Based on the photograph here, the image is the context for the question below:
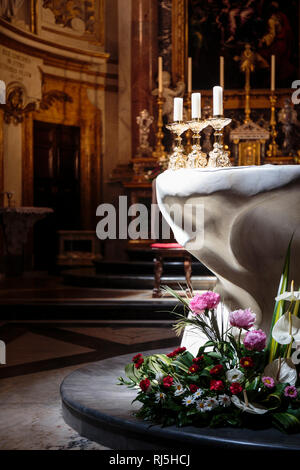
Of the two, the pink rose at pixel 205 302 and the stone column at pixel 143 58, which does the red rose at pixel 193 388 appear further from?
the stone column at pixel 143 58

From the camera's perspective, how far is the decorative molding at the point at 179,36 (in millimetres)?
9125

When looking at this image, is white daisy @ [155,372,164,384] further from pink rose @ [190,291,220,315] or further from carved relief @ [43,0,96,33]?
carved relief @ [43,0,96,33]

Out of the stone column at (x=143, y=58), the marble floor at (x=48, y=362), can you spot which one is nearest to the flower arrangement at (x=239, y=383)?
the marble floor at (x=48, y=362)

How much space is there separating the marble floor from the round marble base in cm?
A: 6

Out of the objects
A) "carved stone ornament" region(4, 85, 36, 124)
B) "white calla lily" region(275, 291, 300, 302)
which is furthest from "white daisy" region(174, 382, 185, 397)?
"carved stone ornament" region(4, 85, 36, 124)

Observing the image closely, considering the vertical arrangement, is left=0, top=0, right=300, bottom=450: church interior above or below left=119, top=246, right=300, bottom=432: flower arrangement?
above

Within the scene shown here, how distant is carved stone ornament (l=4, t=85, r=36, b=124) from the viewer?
8.21m

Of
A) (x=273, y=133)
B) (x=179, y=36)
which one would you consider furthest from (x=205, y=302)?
(x=179, y=36)

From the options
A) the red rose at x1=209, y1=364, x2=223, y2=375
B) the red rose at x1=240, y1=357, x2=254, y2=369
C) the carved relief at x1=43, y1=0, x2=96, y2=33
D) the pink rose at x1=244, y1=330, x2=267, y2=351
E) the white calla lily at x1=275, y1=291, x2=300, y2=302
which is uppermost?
the carved relief at x1=43, y1=0, x2=96, y2=33

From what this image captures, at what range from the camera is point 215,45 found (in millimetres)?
9242

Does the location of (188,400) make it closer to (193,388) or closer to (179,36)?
(193,388)
